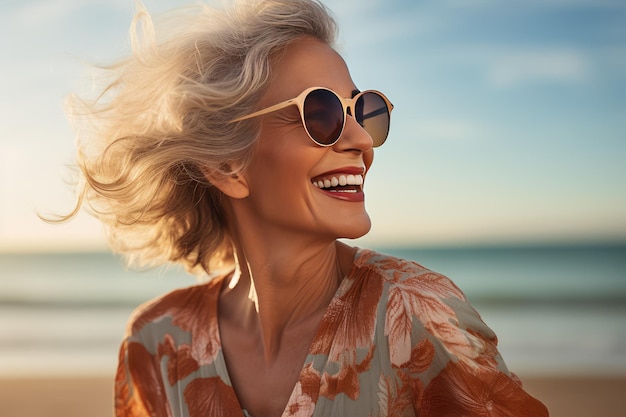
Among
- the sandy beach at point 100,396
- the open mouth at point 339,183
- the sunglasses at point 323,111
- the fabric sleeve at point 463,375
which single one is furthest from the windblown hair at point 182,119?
the sandy beach at point 100,396

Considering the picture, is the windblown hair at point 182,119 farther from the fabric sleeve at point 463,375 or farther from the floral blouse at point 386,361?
the fabric sleeve at point 463,375

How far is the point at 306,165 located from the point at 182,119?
55 centimetres

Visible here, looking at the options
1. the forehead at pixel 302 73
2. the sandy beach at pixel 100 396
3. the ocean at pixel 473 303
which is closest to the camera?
the forehead at pixel 302 73

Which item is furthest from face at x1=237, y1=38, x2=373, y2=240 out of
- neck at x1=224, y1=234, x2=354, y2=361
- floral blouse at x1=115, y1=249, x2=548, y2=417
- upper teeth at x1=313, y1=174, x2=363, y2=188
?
floral blouse at x1=115, y1=249, x2=548, y2=417

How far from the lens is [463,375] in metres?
2.29

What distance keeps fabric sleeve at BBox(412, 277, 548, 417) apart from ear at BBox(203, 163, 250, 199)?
0.84 metres

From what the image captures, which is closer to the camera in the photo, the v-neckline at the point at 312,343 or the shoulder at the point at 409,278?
the shoulder at the point at 409,278

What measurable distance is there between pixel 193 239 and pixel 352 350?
109cm

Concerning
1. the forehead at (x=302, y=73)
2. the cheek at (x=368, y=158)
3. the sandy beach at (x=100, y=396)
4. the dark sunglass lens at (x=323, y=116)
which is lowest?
the sandy beach at (x=100, y=396)

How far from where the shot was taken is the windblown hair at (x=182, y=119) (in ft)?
8.91

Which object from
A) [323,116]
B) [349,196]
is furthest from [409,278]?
[323,116]

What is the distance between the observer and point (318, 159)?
2590mm

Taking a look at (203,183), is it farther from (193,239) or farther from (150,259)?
(150,259)

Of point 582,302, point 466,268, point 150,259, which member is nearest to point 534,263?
point 466,268
